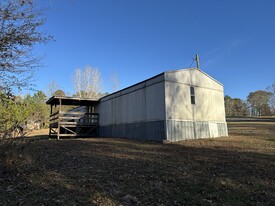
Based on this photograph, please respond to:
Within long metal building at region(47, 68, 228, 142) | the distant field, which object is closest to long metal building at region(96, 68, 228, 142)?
long metal building at region(47, 68, 228, 142)

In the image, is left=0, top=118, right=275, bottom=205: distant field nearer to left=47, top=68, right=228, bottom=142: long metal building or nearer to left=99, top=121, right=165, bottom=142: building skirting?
left=99, top=121, right=165, bottom=142: building skirting

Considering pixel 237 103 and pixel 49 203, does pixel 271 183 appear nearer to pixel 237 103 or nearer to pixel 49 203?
pixel 49 203

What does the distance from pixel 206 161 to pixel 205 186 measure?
240cm

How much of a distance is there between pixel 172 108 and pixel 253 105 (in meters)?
59.1

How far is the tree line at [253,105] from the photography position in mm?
59819

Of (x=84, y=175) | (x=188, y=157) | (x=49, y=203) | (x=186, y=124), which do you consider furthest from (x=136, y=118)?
(x=49, y=203)

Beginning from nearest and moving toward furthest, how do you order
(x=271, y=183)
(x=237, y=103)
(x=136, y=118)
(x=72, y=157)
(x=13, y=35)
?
(x=271, y=183)
(x=13, y=35)
(x=72, y=157)
(x=136, y=118)
(x=237, y=103)

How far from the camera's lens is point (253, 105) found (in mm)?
64125

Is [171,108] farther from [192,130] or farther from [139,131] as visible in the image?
[139,131]

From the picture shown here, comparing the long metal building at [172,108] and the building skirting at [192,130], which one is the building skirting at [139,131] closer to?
the long metal building at [172,108]

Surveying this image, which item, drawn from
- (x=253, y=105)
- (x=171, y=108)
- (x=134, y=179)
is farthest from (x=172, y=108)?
(x=253, y=105)

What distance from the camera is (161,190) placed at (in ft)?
17.1

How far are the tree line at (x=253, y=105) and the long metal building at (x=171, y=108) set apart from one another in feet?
156

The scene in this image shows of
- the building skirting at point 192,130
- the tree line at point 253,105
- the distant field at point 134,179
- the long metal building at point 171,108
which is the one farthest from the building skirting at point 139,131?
the tree line at point 253,105
